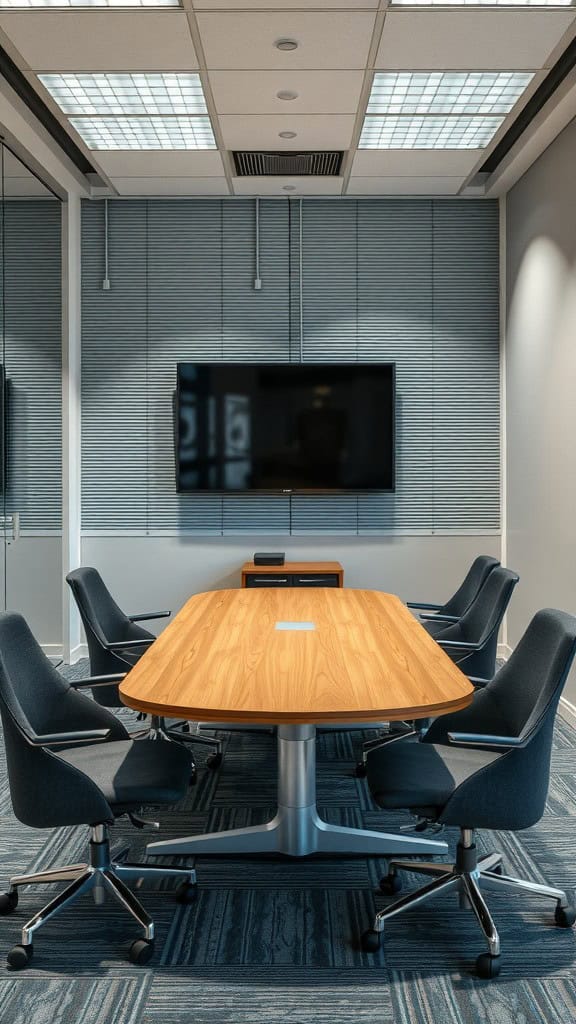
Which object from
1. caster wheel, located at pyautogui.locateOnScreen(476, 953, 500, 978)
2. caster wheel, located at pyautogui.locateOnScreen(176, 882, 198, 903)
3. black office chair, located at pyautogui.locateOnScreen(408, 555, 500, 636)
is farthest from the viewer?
black office chair, located at pyautogui.locateOnScreen(408, 555, 500, 636)

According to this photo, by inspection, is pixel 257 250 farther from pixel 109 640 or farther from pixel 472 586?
pixel 109 640

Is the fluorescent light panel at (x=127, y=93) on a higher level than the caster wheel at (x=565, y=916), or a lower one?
higher

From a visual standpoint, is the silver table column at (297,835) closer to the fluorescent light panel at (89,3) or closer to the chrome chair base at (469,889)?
the chrome chair base at (469,889)

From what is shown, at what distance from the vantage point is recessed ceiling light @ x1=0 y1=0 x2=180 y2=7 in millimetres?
3130

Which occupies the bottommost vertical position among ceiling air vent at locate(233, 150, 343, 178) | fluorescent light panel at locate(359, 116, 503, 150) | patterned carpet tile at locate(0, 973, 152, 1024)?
patterned carpet tile at locate(0, 973, 152, 1024)

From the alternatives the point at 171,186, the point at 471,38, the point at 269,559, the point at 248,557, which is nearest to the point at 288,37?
the point at 471,38

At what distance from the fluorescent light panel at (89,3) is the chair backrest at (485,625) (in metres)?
2.68

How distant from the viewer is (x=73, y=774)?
82.2 inches

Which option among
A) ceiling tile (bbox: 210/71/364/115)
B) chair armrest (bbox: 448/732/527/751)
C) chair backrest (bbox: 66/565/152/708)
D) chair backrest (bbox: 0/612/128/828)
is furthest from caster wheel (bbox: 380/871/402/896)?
ceiling tile (bbox: 210/71/364/115)

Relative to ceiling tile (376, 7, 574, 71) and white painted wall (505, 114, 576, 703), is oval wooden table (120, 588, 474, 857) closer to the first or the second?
white painted wall (505, 114, 576, 703)

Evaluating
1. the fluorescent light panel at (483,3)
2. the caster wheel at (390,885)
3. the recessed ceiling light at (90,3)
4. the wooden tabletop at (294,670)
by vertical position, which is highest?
the recessed ceiling light at (90,3)

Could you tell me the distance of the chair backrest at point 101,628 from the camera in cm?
329

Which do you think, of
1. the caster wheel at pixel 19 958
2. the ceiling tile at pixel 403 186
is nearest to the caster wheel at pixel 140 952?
the caster wheel at pixel 19 958

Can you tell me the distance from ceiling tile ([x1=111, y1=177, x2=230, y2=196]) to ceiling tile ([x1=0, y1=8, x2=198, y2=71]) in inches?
57.0
